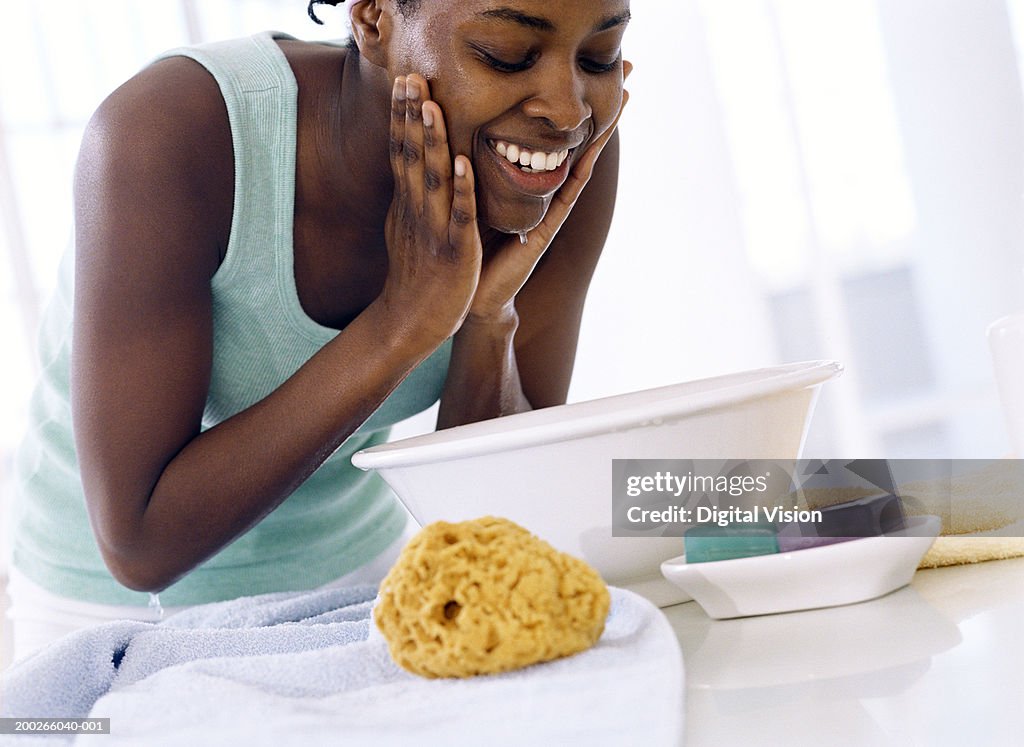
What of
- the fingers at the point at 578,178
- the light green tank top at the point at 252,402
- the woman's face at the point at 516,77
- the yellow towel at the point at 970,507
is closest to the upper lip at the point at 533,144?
the woman's face at the point at 516,77

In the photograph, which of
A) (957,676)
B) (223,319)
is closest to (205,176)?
(223,319)

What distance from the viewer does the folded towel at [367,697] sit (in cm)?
41

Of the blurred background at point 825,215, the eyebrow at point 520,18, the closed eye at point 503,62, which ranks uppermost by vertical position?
the eyebrow at point 520,18

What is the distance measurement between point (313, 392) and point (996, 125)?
3.73 meters

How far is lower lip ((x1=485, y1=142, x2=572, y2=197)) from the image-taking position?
2.72ft

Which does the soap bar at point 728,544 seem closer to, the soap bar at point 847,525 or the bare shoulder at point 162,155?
the soap bar at point 847,525

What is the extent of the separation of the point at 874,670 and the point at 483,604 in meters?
0.18

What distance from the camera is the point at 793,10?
148 inches

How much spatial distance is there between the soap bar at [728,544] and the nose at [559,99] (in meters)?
0.35

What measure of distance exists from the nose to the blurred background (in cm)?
271

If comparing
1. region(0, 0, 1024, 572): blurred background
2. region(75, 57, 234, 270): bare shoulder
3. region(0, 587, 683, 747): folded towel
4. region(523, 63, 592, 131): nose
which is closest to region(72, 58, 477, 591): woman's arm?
region(75, 57, 234, 270): bare shoulder

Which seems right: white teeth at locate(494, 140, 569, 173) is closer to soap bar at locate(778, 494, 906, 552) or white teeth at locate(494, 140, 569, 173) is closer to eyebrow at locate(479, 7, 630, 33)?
eyebrow at locate(479, 7, 630, 33)

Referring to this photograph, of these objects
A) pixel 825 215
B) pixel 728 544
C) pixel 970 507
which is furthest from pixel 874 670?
pixel 825 215

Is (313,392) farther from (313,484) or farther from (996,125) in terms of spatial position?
(996,125)
